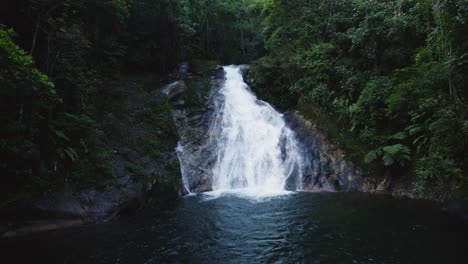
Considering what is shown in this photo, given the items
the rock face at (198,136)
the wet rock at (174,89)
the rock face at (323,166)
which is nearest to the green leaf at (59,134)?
the rock face at (198,136)

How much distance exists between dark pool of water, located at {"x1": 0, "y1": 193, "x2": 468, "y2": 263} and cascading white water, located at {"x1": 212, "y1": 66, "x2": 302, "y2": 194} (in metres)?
3.95

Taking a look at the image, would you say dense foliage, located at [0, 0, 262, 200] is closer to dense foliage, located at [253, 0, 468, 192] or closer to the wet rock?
the wet rock

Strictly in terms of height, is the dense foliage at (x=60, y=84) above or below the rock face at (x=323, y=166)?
above

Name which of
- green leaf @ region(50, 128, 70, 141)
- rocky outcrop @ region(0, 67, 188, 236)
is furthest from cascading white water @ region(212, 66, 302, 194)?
green leaf @ region(50, 128, 70, 141)

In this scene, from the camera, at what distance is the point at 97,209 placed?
883 centimetres

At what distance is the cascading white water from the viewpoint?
46.3 feet

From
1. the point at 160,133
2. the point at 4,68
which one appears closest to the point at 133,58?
the point at 160,133

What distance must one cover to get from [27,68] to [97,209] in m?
4.58

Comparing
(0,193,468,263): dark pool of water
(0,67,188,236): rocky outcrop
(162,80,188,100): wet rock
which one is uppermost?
(162,80,188,100): wet rock

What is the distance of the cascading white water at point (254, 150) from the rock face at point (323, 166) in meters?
0.45

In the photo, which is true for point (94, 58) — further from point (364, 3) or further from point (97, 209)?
point (364, 3)

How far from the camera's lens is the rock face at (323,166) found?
42.4 feet

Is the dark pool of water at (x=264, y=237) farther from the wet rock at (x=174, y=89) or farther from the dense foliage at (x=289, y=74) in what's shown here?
the wet rock at (x=174, y=89)

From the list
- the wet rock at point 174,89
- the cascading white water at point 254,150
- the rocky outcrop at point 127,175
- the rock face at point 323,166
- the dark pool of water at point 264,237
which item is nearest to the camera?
the dark pool of water at point 264,237
